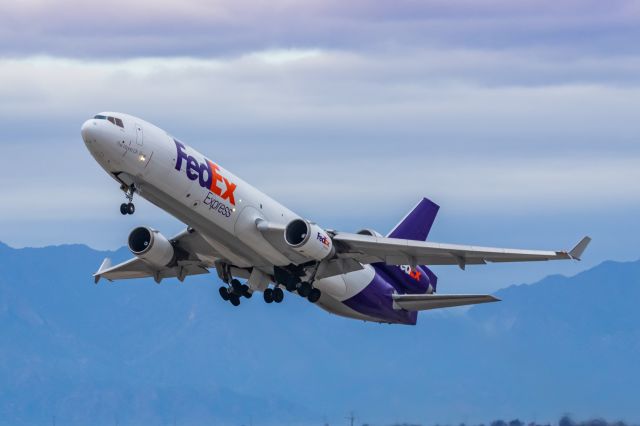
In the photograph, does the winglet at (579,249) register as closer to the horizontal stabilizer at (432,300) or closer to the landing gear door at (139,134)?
the horizontal stabilizer at (432,300)

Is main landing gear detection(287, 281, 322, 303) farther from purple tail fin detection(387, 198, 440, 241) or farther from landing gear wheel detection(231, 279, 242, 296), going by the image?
purple tail fin detection(387, 198, 440, 241)

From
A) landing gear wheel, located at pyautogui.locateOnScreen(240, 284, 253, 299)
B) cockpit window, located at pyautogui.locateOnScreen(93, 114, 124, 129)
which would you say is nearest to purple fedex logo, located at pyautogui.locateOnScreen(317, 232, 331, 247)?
landing gear wheel, located at pyautogui.locateOnScreen(240, 284, 253, 299)

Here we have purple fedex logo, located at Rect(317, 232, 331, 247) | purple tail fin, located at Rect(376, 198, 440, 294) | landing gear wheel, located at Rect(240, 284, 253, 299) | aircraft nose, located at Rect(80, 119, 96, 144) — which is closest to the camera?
aircraft nose, located at Rect(80, 119, 96, 144)

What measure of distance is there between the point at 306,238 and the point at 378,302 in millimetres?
9010

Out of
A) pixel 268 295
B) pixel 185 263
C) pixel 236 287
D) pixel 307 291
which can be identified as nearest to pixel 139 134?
pixel 185 263

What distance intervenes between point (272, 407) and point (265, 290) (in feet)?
394

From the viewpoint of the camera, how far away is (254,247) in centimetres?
6066

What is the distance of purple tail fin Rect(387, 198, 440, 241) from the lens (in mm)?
70938

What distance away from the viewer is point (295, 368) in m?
197

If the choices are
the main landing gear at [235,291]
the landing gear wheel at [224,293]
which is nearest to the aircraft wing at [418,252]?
the main landing gear at [235,291]

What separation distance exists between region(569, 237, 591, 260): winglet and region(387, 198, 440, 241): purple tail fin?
14.3 meters

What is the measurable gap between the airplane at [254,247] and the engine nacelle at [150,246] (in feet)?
0.13

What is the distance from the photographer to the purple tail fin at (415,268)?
2717 inches

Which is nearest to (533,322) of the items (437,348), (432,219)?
(437,348)
